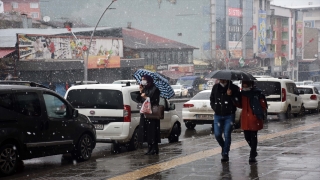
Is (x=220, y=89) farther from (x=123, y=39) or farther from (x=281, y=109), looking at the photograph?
(x=123, y=39)

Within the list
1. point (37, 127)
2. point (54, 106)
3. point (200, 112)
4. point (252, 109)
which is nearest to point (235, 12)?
point (200, 112)

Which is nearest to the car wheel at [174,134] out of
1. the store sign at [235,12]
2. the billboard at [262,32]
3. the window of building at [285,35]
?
the store sign at [235,12]

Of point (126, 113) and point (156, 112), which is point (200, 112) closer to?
point (126, 113)

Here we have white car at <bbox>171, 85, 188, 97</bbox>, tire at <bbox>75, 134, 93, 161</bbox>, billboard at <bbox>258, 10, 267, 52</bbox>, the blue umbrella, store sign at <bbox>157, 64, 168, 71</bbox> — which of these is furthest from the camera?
billboard at <bbox>258, 10, 267, 52</bbox>

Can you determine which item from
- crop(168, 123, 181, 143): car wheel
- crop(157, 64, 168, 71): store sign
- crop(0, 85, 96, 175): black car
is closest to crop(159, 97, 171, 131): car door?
crop(168, 123, 181, 143): car wheel

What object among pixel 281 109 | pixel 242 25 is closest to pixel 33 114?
pixel 281 109

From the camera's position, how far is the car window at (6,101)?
994cm

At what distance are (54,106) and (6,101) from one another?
144 cm

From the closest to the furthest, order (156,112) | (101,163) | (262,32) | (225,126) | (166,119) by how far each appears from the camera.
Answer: (225,126) → (101,163) → (156,112) → (166,119) → (262,32)

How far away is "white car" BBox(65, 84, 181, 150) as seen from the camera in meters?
13.5

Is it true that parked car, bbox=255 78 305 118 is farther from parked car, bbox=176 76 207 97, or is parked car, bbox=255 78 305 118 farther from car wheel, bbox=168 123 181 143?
parked car, bbox=176 76 207 97

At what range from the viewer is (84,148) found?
12.1 metres

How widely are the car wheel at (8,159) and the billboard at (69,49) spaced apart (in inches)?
1487

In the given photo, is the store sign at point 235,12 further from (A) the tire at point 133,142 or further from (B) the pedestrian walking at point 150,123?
(B) the pedestrian walking at point 150,123
